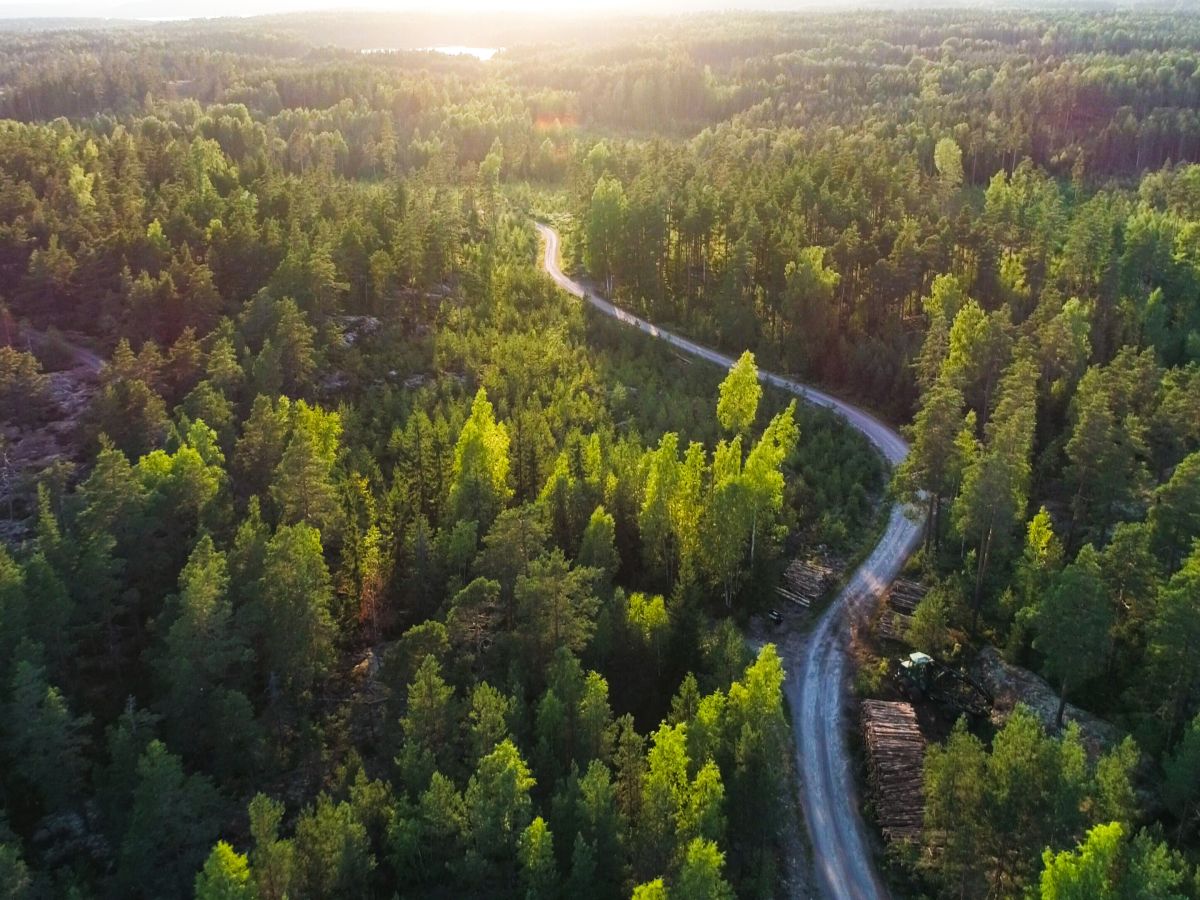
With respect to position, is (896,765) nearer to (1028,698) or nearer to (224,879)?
(1028,698)

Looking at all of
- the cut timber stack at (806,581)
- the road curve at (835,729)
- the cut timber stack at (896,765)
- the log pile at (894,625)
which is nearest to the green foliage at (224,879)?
the road curve at (835,729)

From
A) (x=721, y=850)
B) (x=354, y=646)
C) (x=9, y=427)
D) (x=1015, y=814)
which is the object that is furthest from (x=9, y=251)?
(x=1015, y=814)

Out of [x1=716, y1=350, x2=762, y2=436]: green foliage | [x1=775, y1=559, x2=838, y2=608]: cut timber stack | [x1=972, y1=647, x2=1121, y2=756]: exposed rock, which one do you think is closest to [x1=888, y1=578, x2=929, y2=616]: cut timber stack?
[x1=775, y1=559, x2=838, y2=608]: cut timber stack

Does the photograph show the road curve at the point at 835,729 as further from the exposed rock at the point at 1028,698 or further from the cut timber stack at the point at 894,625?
the exposed rock at the point at 1028,698

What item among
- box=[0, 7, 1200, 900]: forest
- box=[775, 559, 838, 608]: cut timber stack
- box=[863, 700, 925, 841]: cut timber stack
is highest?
box=[0, 7, 1200, 900]: forest

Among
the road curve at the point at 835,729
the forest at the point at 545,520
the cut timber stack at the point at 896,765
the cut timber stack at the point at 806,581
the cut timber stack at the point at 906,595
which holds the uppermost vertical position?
the forest at the point at 545,520

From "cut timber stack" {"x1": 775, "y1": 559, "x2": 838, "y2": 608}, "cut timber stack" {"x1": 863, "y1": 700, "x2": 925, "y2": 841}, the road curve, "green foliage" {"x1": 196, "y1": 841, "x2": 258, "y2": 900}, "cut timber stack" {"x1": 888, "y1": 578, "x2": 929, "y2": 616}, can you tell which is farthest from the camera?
"cut timber stack" {"x1": 775, "y1": 559, "x2": 838, "y2": 608}

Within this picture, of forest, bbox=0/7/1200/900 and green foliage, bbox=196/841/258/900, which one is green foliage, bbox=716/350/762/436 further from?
green foliage, bbox=196/841/258/900
